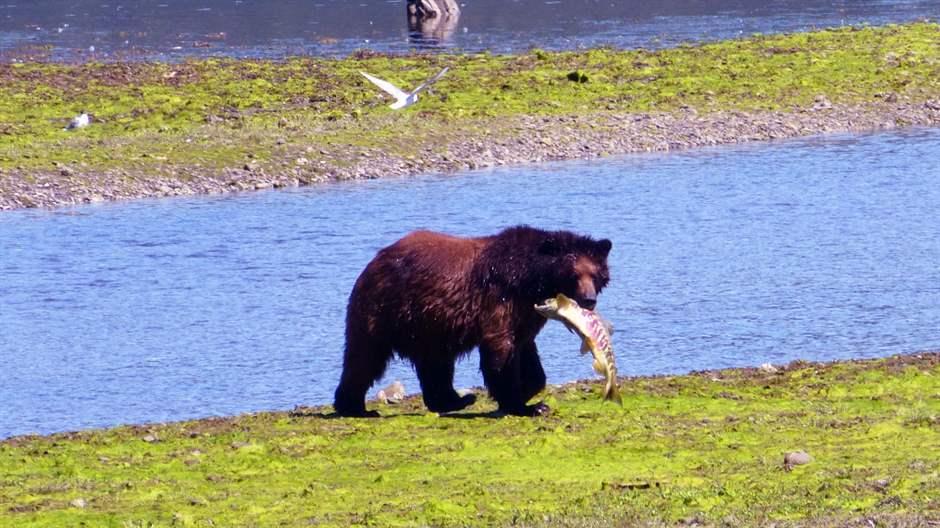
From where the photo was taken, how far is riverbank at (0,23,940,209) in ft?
74.1

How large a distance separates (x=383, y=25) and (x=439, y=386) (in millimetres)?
35963

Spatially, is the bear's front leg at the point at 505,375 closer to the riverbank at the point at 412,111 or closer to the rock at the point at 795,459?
the rock at the point at 795,459

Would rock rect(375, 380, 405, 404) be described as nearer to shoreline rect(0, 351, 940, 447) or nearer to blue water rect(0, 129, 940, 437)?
shoreline rect(0, 351, 940, 447)

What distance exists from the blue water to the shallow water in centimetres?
1332

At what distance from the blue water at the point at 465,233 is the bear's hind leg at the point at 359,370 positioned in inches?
66.4

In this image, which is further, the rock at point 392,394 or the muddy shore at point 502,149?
the muddy shore at point 502,149

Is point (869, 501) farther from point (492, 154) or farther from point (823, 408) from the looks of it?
point (492, 154)

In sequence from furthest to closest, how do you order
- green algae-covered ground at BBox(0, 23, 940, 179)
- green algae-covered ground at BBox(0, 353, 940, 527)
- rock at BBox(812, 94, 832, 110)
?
1. rock at BBox(812, 94, 832, 110)
2. green algae-covered ground at BBox(0, 23, 940, 179)
3. green algae-covered ground at BBox(0, 353, 940, 527)

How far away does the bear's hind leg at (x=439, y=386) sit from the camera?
1036 cm

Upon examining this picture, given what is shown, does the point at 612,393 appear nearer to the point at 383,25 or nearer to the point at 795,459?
the point at 795,459

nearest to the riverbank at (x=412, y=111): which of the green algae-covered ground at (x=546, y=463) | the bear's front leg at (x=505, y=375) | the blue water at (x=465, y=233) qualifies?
the blue water at (x=465, y=233)

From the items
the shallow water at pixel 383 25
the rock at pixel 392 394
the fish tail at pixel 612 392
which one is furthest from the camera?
the shallow water at pixel 383 25

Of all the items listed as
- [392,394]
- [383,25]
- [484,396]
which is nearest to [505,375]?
[484,396]

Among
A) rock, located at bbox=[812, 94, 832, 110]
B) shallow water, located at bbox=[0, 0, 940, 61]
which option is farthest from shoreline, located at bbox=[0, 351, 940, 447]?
shallow water, located at bbox=[0, 0, 940, 61]
